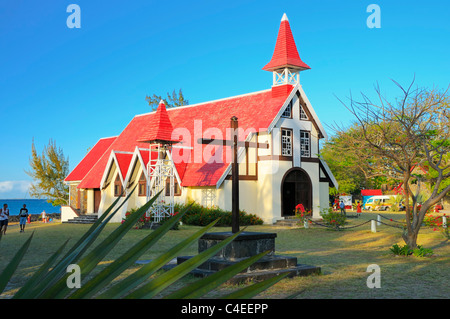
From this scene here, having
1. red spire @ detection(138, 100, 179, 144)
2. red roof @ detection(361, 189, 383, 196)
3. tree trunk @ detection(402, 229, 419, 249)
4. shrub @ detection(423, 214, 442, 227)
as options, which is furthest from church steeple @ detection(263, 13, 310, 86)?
red roof @ detection(361, 189, 383, 196)

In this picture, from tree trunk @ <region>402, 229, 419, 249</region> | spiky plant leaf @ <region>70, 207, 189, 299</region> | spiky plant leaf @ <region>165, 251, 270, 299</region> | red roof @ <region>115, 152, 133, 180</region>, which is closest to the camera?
spiky plant leaf @ <region>165, 251, 270, 299</region>

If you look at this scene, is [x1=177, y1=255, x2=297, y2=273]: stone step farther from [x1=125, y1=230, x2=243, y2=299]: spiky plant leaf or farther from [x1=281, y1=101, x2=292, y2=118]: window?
[x1=281, y1=101, x2=292, y2=118]: window

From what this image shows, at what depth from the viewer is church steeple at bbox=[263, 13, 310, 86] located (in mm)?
30359

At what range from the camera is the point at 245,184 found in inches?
1148

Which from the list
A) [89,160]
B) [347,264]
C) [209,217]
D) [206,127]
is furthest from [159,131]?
[89,160]

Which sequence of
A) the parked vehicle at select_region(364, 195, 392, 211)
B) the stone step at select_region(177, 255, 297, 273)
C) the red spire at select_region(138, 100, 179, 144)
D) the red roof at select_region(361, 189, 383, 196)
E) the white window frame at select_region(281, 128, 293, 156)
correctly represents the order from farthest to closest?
1. the red roof at select_region(361, 189, 383, 196)
2. the parked vehicle at select_region(364, 195, 392, 211)
3. the white window frame at select_region(281, 128, 293, 156)
4. the red spire at select_region(138, 100, 179, 144)
5. the stone step at select_region(177, 255, 297, 273)

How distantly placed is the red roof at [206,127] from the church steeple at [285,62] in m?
1.40

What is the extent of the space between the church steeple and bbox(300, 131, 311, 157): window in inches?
141

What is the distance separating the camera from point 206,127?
32688mm

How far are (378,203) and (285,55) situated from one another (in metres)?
30.2

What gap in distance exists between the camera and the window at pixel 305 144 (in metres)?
31.1

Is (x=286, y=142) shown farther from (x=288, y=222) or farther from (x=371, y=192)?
(x=371, y=192)

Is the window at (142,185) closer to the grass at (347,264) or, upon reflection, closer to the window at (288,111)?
the grass at (347,264)
